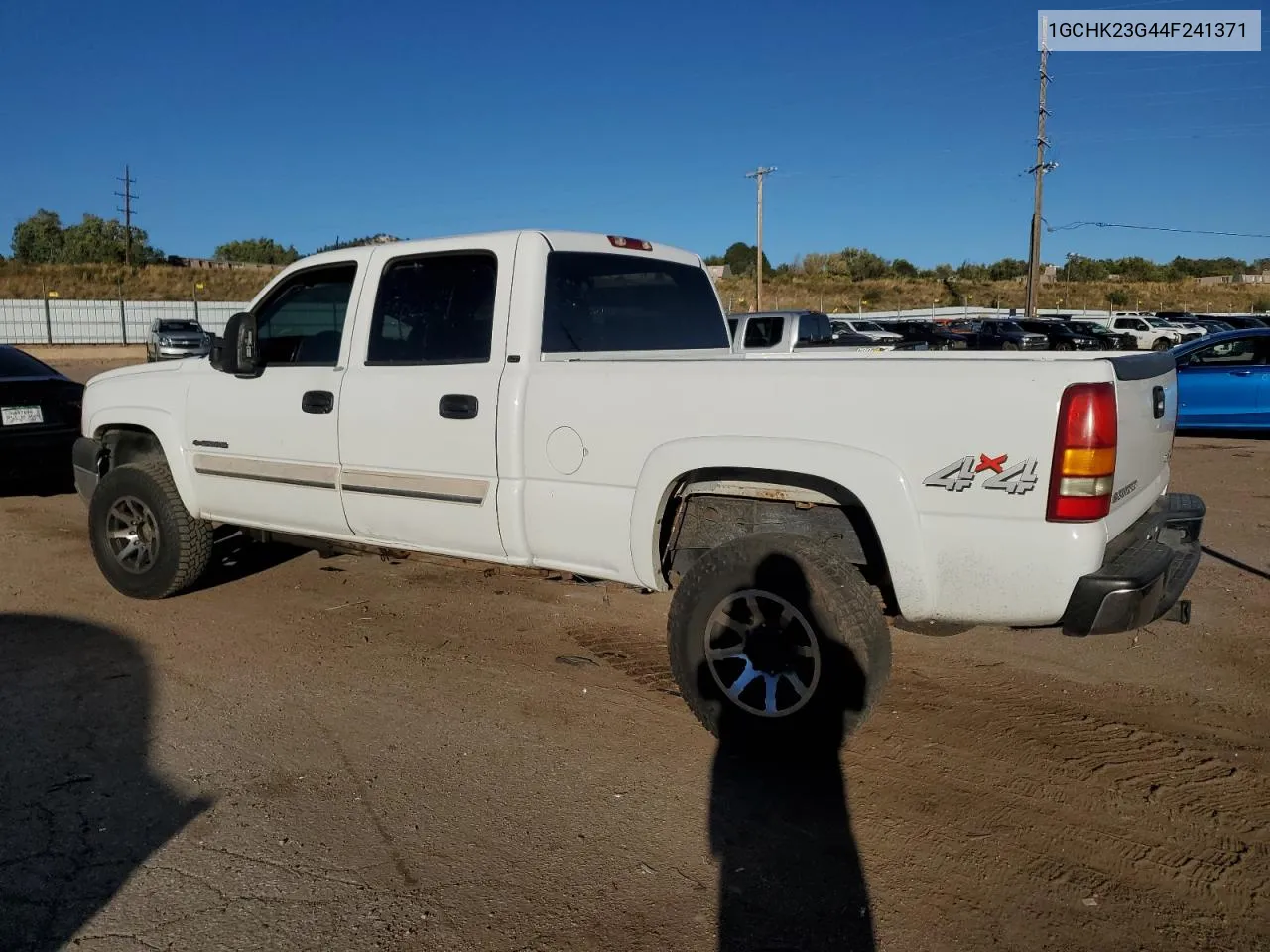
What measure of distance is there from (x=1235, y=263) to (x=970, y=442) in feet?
339

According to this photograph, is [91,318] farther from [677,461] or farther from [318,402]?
[677,461]

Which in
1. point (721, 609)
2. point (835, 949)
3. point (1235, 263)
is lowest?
point (835, 949)

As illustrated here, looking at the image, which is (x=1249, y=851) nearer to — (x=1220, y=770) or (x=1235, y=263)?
(x=1220, y=770)

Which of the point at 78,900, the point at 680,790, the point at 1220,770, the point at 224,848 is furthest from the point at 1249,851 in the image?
the point at 78,900

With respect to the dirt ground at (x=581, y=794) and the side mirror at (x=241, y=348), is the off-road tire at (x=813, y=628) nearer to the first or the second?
the dirt ground at (x=581, y=794)

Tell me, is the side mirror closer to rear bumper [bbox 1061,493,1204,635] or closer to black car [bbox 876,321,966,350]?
rear bumper [bbox 1061,493,1204,635]

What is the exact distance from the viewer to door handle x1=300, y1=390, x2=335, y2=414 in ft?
16.4

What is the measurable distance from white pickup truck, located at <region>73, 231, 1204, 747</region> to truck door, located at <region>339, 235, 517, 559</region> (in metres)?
0.01

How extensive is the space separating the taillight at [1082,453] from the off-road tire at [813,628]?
764mm

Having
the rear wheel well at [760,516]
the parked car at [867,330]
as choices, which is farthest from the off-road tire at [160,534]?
the parked car at [867,330]

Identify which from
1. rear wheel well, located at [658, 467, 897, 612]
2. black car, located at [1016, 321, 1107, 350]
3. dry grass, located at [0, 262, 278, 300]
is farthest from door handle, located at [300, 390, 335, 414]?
dry grass, located at [0, 262, 278, 300]

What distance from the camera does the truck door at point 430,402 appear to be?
4.50 meters

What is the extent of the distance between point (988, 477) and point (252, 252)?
284 feet

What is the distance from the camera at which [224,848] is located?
3.31 metres
